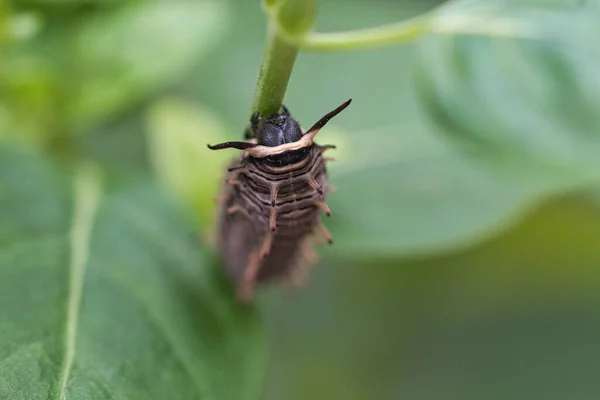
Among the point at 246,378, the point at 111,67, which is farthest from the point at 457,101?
the point at 111,67

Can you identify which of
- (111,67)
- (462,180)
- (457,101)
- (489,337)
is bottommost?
(489,337)

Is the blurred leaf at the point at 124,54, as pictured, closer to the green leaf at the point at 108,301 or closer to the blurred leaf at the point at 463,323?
the green leaf at the point at 108,301

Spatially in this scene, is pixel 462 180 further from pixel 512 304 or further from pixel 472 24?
pixel 512 304

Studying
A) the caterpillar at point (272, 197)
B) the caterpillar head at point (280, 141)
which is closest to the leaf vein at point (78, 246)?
the caterpillar at point (272, 197)

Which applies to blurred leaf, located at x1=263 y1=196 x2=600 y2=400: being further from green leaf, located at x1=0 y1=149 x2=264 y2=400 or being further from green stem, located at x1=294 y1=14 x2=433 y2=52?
green stem, located at x1=294 y1=14 x2=433 y2=52

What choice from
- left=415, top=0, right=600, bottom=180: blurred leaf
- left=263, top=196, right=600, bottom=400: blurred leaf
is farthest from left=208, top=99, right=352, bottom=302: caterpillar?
left=263, top=196, right=600, bottom=400: blurred leaf

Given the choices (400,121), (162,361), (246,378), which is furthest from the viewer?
(400,121)

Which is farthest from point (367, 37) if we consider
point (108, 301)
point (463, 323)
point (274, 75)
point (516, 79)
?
point (463, 323)
